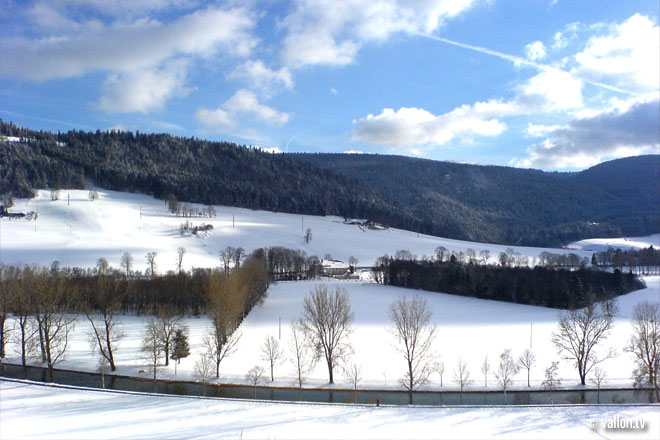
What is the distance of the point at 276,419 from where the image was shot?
2155 cm

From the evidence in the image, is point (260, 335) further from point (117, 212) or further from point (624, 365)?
point (117, 212)

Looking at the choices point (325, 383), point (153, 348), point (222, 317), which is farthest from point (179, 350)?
point (325, 383)

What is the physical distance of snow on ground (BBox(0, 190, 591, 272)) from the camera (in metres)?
86.9

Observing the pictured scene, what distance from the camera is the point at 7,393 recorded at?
995 inches

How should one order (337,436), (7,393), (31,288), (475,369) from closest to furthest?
1. (337,436)
2. (7,393)
3. (475,369)
4. (31,288)

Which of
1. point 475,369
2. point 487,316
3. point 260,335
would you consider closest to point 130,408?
point 260,335

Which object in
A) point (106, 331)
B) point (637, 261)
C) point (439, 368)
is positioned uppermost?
point (637, 261)

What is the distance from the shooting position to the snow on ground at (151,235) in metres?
86.9

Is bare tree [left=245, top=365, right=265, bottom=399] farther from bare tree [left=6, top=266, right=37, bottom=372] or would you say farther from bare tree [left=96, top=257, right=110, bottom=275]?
bare tree [left=96, top=257, right=110, bottom=275]

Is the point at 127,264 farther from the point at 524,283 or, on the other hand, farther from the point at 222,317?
the point at 524,283

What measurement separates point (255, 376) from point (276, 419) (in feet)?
24.4

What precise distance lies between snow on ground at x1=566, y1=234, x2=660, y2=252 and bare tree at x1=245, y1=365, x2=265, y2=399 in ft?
571

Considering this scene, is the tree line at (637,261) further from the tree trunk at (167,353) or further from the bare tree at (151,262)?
the tree trunk at (167,353)

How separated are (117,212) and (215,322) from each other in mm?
114767
